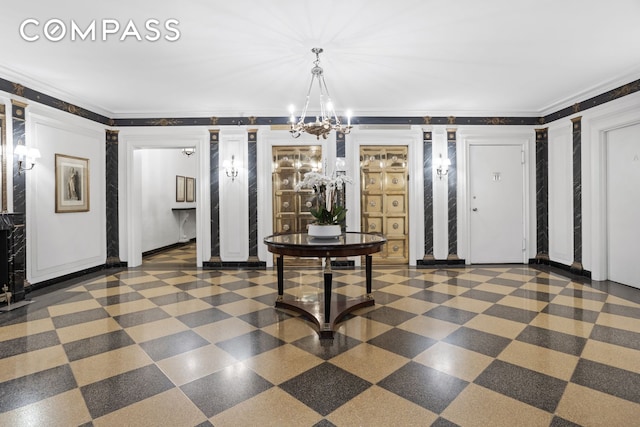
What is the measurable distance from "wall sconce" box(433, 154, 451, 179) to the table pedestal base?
3.44m

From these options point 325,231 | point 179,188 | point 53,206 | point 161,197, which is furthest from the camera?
point 179,188

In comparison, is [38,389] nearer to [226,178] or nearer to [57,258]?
[57,258]

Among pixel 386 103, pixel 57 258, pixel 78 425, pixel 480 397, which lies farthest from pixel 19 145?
pixel 480 397

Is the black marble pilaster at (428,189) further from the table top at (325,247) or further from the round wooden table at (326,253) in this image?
the table top at (325,247)

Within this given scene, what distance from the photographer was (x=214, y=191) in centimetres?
662

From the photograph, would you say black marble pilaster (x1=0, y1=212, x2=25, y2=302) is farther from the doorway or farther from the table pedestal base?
the doorway

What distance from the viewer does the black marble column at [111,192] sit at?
6.57 metres

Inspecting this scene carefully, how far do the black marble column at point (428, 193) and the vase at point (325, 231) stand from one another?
3448 millimetres

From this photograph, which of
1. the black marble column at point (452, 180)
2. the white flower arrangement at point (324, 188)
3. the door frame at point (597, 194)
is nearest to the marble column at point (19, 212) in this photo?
the white flower arrangement at point (324, 188)

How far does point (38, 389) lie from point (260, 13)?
3.38 m

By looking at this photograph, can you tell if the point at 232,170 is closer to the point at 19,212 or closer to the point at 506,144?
the point at 19,212

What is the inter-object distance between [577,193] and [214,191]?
620 centimetres

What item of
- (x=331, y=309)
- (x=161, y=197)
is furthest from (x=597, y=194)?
(x=161, y=197)

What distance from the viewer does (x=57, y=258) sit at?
5.44 m
